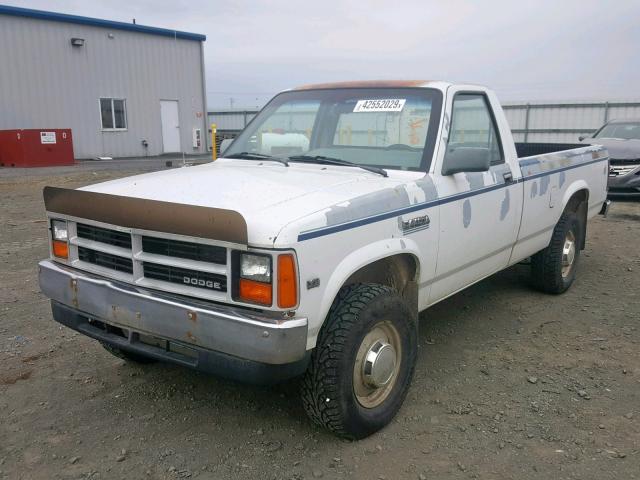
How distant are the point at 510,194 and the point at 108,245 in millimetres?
2855

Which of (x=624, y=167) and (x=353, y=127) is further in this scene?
(x=624, y=167)

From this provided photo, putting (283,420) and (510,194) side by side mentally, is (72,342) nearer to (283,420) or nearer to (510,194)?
(283,420)

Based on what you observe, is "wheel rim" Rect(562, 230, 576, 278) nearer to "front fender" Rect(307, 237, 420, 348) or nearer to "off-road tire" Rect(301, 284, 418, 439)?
"front fender" Rect(307, 237, 420, 348)

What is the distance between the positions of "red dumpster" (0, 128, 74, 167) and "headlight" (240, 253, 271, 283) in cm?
1794

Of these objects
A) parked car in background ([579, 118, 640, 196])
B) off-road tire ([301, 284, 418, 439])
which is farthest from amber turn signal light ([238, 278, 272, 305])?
parked car in background ([579, 118, 640, 196])

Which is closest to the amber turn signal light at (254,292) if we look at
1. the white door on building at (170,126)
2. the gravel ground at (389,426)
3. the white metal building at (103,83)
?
the gravel ground at (389,426)

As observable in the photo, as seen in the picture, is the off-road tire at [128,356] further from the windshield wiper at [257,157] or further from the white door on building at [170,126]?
the white door on building at [170,126]

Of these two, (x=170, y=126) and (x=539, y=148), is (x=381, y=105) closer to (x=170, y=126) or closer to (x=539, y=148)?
(x=539, y=148)

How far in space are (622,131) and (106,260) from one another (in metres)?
12.4

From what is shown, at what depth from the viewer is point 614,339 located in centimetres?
458

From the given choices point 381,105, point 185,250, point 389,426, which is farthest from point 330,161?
point 389,426

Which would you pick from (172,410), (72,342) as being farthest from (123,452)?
(72,342)

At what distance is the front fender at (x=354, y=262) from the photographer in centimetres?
282

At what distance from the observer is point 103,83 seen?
23.0 m
